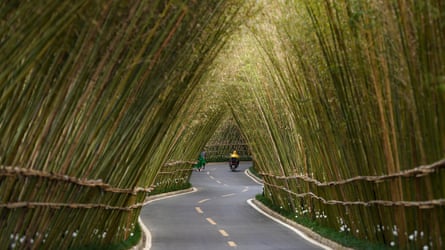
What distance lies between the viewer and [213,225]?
15.6 meters

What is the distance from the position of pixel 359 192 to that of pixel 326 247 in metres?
1.63

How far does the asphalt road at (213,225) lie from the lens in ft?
39.7

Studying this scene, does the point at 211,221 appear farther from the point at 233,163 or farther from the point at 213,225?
the point at 233,163

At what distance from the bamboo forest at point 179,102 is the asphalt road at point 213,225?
0.86 metres

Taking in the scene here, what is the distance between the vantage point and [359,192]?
10.4 meters

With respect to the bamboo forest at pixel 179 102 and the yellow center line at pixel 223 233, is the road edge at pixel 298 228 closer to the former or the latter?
the bamboo forest at pixel 179 102

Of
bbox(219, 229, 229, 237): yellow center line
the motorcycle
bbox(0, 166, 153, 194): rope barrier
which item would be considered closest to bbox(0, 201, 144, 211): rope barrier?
bbox(0, 166, 153, 194): rope barrier

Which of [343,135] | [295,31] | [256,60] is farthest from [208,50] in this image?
[256,60]

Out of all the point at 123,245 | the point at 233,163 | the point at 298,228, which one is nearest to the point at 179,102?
the point at 123,245

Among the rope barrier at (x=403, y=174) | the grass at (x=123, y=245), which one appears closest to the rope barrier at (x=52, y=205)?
the grass at (x=123, y=245)

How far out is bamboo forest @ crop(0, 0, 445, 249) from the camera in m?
6.85

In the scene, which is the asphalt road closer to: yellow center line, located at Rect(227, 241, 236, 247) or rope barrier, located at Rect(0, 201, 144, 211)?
yellow center line, located at Rect(227, 241, 236, 247)

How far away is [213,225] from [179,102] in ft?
17.6

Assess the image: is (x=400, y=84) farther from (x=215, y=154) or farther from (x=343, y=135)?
(x=215, y=154)
